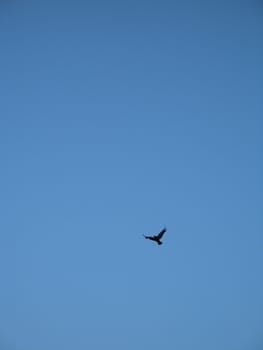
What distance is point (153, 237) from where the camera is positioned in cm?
7081
